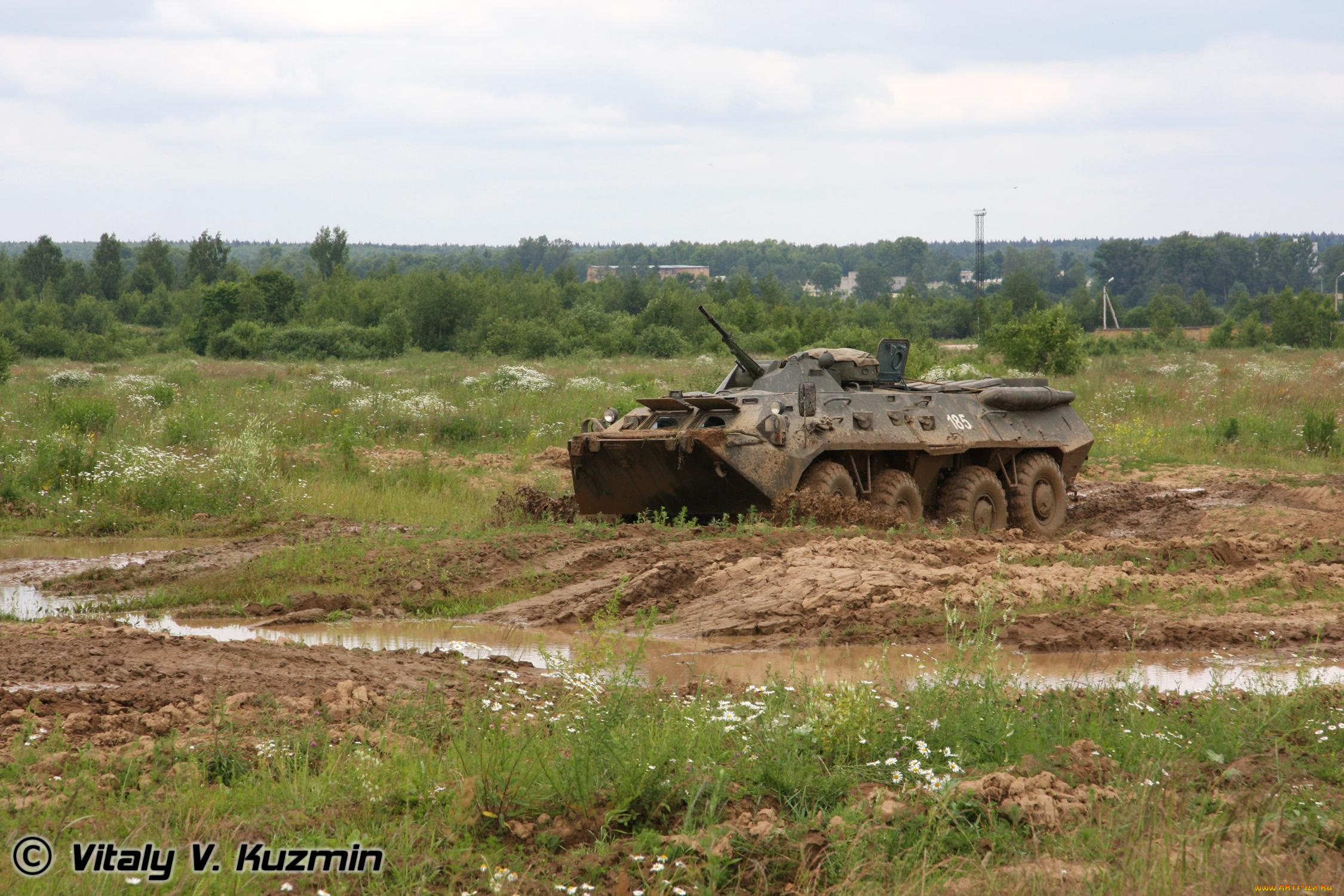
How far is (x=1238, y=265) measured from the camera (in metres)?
113

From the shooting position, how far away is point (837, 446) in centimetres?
1334

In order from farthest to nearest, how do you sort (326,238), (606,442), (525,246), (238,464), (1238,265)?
(525,246) → (1238,265) → (326,238) → (238,464) → (606,442)

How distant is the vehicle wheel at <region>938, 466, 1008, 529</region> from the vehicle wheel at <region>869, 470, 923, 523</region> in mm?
659

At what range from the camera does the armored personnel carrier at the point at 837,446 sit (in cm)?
1273

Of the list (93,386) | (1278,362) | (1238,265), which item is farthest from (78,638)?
(1238,265)

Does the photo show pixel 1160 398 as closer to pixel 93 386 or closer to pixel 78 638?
pixel 93 386

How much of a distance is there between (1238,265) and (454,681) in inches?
4668

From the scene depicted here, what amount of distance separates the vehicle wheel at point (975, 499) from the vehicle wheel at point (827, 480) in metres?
1.82

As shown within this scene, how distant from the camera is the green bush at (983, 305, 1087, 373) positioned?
29.9 m

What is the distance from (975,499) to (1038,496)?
1556 mm

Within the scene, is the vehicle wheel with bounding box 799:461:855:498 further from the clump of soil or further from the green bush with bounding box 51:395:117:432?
the green bush with bounding box 51:395:117:432

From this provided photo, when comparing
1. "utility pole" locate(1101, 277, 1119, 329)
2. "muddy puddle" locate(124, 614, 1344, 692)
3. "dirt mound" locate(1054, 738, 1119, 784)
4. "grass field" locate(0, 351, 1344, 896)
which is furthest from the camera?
"utility pole" locate(1101, 277, 1119, 329)

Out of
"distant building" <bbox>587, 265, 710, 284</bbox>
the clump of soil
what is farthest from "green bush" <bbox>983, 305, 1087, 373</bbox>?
"distant building" <bbox>587, 265, 710, 284</bbox>

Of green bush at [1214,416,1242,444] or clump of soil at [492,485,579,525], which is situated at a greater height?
clump of soil at [492,485,579,525]
